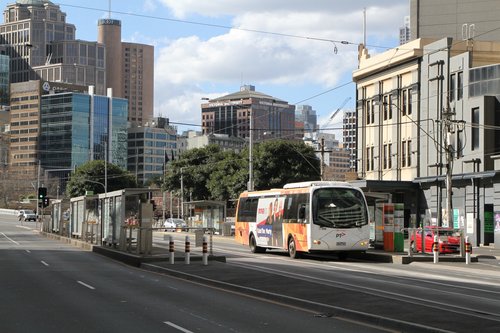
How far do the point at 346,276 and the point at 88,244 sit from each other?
22279mm

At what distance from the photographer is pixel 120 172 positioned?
137125mm

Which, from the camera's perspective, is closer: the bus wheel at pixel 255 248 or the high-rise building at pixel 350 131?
the bus wheel at pixel 255 248

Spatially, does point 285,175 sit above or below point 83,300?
above

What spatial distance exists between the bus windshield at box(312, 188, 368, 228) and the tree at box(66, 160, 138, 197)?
99582mm

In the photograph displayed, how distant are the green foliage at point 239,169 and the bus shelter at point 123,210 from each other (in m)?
35.0

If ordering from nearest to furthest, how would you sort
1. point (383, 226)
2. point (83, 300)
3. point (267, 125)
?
1. point (83, 300)
2. point (383, 226)
3. point (267, 125)

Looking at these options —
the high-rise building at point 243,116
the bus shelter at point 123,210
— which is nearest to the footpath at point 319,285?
the bus shelter at point 123,210

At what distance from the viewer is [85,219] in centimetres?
4772

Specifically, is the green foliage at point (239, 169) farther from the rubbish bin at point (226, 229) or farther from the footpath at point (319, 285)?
the footpath at point (319, 285)

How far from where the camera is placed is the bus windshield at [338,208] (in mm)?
32188

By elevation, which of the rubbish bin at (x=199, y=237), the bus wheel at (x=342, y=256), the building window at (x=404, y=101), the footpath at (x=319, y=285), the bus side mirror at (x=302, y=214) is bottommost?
the bus wheel at (x=342, y=256)

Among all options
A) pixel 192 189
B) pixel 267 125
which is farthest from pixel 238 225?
pixel 267 125

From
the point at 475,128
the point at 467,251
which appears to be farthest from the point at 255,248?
the point at 475,128

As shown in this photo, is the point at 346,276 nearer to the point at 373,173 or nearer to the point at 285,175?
the point at 373,173
